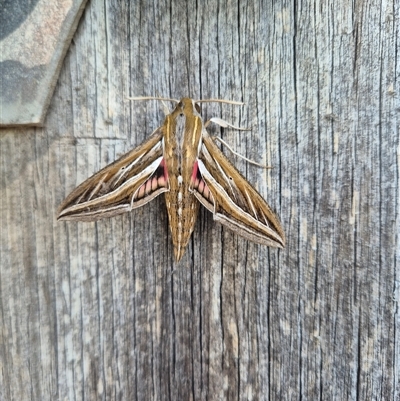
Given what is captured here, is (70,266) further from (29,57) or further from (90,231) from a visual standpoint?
(29,57)

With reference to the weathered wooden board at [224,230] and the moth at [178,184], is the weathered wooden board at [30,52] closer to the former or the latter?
the weathered wooden board at [224,230]

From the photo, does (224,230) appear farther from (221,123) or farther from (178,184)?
(221,123)

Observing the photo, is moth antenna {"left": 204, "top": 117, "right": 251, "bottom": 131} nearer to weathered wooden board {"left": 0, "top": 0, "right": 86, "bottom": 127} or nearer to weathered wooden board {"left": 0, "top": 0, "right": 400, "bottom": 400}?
weathered wooden board {"left": 0, "top": 0, "right": 400, "bottom": 400}

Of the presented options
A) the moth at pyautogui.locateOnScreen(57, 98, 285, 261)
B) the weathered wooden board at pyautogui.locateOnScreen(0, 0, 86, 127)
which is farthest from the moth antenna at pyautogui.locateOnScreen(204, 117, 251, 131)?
the weathered wooden board at pyautogui.locateOnScreen(0, 0, 86, 127)

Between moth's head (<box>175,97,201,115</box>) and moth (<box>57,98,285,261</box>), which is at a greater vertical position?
moth's head (<box>175,97,201,115</box>)

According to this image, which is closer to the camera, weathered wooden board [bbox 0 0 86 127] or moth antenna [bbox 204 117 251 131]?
weathered wooden board [bbox 0 0 86 127]

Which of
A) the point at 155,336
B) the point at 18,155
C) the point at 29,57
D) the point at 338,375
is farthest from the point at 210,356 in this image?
the point at 29,57

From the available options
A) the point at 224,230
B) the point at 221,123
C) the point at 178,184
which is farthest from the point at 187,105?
the point at 224,230
